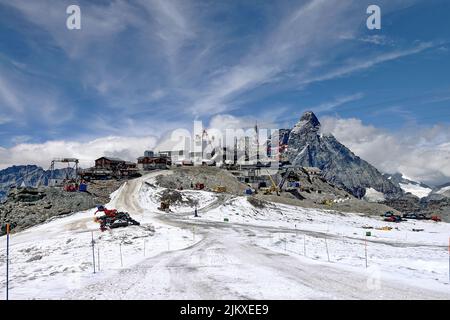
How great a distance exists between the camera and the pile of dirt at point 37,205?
5856 centimetres

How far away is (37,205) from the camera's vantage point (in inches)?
2576

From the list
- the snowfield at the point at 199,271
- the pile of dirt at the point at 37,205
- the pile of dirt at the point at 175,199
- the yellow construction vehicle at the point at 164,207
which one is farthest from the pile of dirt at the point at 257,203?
the snowfield at the point at 199,271

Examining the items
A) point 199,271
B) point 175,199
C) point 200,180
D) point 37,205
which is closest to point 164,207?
point 175,199

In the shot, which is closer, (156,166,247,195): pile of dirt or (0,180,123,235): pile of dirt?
(0,180,123,235): pile of dirt

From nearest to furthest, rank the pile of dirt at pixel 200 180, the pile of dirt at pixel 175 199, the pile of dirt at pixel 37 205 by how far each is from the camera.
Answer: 1. the pile of dirt at pixel 37 205
2. the pile of dirt at pixel 175 199
3. the pile of dirt at pixel 200 180

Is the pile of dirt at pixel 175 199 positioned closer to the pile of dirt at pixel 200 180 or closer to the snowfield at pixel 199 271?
the pile of dirt at pixel 200 180

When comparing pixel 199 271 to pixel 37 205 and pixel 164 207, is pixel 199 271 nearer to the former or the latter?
pixel 164 207

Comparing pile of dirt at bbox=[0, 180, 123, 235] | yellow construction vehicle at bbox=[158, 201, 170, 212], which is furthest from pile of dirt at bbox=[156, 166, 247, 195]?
yellow construction vehicle at bbox=[158, 201, 170, 212]

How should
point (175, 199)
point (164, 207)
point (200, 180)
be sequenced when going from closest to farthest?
point (164, 207), point (175, 199), point (200, 180)

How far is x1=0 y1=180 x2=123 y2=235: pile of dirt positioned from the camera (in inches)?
2306

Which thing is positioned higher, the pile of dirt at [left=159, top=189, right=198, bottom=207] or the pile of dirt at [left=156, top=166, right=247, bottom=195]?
the pile of dirt at [left=156, top=166, right=247, bottom=195]

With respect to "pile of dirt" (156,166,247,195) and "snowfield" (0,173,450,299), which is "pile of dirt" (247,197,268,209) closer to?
"pile of dirt" (156,166,247,195)
